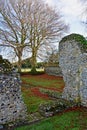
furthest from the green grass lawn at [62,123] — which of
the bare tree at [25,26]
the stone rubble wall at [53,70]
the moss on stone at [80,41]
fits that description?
the bare tree at [25,26]

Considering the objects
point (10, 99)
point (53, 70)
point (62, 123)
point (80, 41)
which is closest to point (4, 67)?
point (10, 99)

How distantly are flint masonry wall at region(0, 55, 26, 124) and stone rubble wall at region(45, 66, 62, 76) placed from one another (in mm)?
23088

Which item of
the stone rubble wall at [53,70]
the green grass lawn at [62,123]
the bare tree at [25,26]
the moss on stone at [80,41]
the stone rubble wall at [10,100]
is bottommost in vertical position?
the green grass lawn at [62,123]

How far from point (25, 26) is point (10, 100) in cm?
2679

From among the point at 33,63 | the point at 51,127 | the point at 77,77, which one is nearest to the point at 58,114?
the point at 51,127

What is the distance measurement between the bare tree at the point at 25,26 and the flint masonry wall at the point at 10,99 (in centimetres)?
2470

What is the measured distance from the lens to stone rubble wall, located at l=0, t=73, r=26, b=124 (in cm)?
980

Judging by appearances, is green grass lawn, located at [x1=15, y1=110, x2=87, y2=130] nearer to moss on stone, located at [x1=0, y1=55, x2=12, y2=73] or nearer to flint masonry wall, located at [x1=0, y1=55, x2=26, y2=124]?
flint masonry wall, located at [x1=0, y1=55, x2=26, y2=124]

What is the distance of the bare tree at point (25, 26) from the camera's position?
35.2 meters

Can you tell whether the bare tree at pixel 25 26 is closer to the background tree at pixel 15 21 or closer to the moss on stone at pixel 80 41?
the background tree at pixel 15 21

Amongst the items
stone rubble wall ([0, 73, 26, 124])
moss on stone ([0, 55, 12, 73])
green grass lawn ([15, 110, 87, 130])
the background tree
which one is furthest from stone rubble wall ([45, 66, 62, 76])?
moss on stone ([0, 55, 12, 73])

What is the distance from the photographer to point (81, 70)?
42.6 feet

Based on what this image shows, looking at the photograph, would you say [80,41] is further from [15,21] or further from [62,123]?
[15,21]

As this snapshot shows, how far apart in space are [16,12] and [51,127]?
93.7 ft
